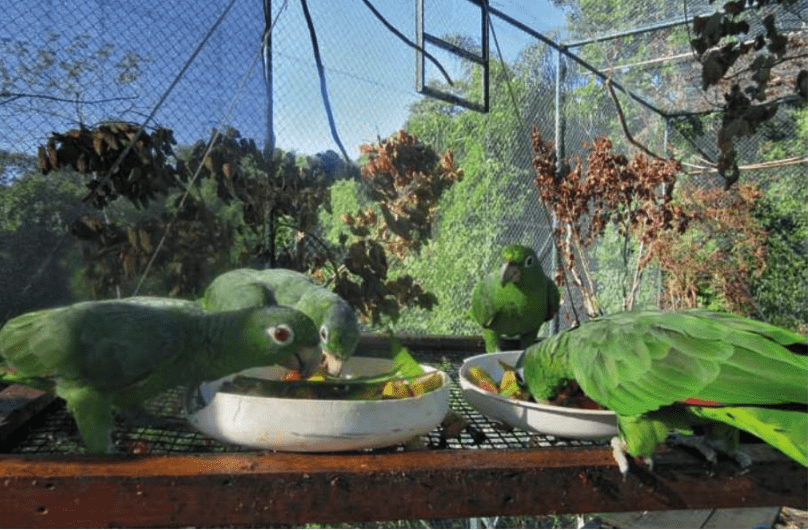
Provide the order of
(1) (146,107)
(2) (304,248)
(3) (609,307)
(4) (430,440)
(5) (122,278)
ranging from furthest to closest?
1. (3) (609,307)
2. (2) (304,248)
3. (1) (146,107)
4. (5) (122,278)
5. (4) (430,440)

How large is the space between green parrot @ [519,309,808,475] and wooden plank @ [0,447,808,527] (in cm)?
5

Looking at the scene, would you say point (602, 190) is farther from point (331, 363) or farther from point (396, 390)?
point (396, 390)

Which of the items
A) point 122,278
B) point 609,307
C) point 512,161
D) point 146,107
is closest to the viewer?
point 122,278

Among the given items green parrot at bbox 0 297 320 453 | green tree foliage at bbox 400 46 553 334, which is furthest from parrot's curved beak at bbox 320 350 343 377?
green tree foliage at bbox 400 46 553 334

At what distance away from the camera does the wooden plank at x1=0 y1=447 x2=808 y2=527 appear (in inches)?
29.1

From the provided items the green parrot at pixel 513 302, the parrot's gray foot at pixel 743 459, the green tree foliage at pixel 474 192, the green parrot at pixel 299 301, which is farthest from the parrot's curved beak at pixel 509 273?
the parrot's gray foot at pixel 743 459

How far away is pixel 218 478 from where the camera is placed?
0.75 metres

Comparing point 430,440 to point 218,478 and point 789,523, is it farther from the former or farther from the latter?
point 789,523

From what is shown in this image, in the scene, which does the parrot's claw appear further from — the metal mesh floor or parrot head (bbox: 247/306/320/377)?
parrot head (bbox: 247/306/320/377)

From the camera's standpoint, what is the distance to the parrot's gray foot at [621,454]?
0.84m

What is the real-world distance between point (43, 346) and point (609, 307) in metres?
4.27

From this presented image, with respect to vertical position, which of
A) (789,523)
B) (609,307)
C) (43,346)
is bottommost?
(789,523)

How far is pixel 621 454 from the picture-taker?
0.87 metres

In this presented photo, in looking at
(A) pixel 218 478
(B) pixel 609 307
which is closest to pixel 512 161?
(B) pixel 609 307
